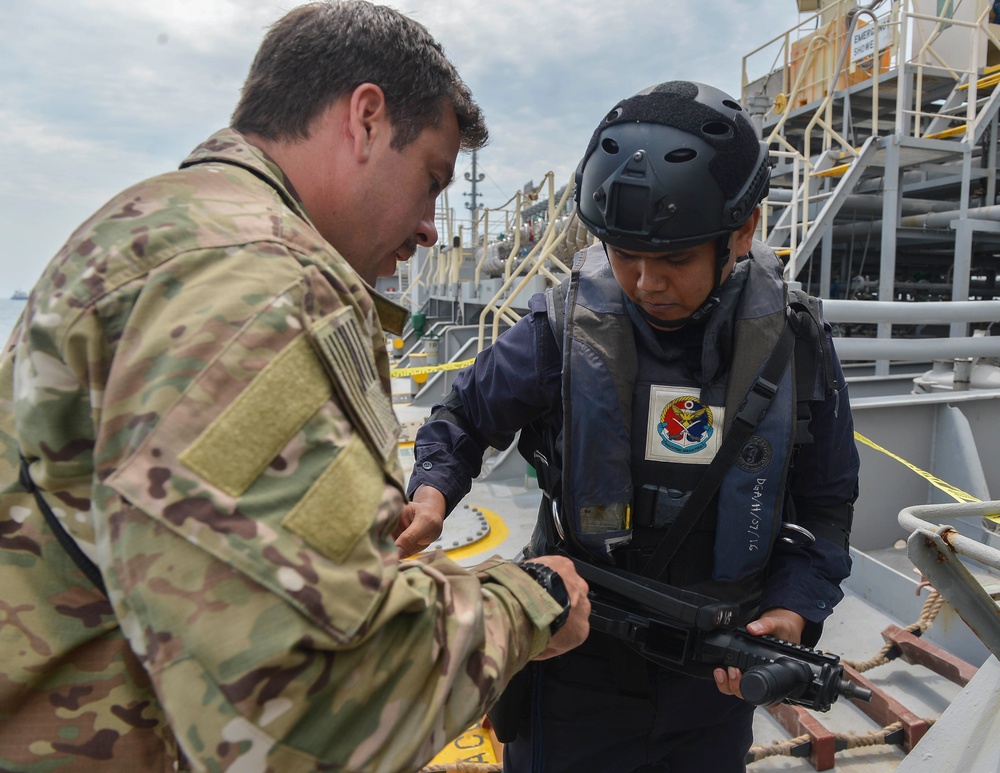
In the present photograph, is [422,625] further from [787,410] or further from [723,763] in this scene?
[723,763]

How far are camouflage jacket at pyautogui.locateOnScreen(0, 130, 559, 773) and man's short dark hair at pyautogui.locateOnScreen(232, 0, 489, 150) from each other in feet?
0.88

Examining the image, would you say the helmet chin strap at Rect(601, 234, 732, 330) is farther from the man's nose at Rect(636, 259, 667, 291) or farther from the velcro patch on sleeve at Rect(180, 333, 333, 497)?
the velcro patch on sleeve at Rect(180, 333, 333, 497)

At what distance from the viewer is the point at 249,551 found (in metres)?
0.69

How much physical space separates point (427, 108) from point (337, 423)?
2.19 ft

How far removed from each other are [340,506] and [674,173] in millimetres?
1113

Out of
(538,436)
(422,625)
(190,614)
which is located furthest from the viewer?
(538,436)

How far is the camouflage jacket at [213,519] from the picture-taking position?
695 millimetres

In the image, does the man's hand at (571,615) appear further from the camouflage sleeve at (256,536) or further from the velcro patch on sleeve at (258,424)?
the velcro patch on sleeve at (258,424)

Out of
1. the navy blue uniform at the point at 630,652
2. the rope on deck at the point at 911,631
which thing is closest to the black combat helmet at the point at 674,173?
the navy blue uniform at the point at 630,652

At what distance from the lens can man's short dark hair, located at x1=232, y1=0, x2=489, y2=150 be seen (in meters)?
1.13

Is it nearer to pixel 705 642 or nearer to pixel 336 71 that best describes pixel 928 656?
pixel 705 642

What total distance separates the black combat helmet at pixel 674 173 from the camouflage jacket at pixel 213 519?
0.81 meters

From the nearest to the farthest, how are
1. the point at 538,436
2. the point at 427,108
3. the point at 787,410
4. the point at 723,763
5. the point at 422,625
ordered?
1. the point at 422,625
2. the point at 427,108
3. the point at 787,410
4. the point at 723,763
5. the point at 538,436

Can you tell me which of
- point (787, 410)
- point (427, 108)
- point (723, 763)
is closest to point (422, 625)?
point (427, 108)
